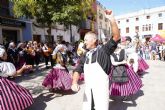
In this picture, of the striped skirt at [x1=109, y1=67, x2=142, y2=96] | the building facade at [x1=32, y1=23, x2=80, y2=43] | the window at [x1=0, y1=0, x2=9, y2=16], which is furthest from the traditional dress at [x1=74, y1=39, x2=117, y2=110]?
the window at [x1=0, y1=0, x2=9, y2=16]

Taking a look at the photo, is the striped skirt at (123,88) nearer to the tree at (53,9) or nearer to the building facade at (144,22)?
the tree at (53,9)

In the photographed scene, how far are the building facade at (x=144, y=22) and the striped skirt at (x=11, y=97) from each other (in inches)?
1777

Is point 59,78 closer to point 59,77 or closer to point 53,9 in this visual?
point 59,77

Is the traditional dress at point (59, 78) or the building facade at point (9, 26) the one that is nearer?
the traditional dress at point (59, 78)

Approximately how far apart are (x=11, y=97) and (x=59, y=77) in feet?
7.95

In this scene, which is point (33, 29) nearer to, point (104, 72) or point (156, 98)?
point (156, 98)

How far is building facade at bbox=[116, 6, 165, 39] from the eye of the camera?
4950 cm

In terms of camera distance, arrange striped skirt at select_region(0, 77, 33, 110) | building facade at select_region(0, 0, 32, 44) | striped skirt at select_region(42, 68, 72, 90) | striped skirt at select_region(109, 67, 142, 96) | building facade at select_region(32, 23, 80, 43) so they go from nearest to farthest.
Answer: striped skirt at select_region(0, 77, 33, 110) → striped skirt at select_region(109, 67, 142, 96) → striped skirt at select_region(42, 68, 72, 90) → building facade at select_region(0, 0, 32, 44) → building facade at select_region(32, 23, 80, 43)

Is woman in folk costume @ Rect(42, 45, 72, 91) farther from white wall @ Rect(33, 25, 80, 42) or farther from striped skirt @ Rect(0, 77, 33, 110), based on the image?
white wall @ Rect(33, 25, 80, 42)

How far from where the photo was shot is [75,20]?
15242 millimetres

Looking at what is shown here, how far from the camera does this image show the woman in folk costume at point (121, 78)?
604 cm

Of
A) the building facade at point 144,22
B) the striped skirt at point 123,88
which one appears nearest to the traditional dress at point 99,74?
the striped skirt at point 123,88

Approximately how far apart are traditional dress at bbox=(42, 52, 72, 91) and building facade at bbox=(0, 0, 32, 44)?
10.3 meters

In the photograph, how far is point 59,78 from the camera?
7.00 metres
